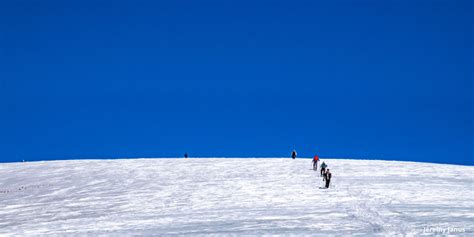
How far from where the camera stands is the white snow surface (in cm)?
2114

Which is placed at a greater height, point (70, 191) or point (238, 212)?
point (70, 191)

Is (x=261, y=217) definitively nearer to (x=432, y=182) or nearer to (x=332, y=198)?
(x=332, y=198)

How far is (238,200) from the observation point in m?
28.2

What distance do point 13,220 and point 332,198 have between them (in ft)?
52.6

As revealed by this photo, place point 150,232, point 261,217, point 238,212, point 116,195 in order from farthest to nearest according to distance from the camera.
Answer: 1. point 116,195
2. point 238,212
3. point 261,217
4. point 150,232

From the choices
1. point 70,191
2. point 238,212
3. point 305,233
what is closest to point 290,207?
point 238,212

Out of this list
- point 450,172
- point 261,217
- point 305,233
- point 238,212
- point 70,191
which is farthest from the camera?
point 450,172

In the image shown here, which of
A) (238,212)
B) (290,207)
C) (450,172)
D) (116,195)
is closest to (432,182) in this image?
(450,172)

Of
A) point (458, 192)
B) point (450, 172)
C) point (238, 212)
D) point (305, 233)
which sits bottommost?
point (305, 233)

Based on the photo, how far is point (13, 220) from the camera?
26.0 m

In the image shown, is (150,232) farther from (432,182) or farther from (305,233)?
(432,182)

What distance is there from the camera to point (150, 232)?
68.9ft

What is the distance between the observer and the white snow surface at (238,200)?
2114cm

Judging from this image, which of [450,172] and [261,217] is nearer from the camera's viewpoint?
[261,217]
